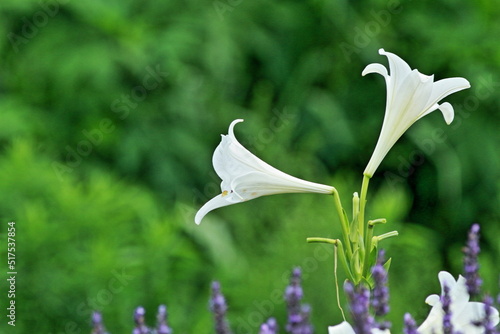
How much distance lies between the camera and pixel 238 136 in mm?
3574

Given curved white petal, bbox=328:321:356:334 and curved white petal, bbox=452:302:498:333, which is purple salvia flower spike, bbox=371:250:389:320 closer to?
curved white petal, bbox=328:321:356:334

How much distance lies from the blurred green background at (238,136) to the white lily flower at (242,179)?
136 centimetres

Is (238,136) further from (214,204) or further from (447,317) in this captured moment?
(447,317)

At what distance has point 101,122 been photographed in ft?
11.0

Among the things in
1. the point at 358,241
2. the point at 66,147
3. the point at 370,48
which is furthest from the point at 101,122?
the point at 358,241

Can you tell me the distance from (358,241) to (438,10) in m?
2.63

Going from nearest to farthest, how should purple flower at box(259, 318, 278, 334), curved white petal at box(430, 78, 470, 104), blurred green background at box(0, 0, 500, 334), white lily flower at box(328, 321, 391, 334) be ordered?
1. purple flower at box(259, 318, 278, 334)
2. white lily flower at box(328, 321, 391, 334)
3. curved white petal at box(430, 78, 470, 104)
4. blurred green background at box(0, 0, 500, 334)

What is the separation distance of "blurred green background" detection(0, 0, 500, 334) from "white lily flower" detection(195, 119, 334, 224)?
1356 millimetres

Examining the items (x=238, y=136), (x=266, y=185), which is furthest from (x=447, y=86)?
(x=238, y=136)

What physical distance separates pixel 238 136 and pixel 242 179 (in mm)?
2257

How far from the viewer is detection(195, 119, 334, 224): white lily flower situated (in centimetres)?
132

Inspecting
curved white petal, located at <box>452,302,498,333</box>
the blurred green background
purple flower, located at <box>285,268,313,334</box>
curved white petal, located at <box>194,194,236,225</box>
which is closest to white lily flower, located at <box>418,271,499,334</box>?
curved white petal, located at <box>452,302,498,333</box>

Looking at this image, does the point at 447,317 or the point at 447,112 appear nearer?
the point at 447,317

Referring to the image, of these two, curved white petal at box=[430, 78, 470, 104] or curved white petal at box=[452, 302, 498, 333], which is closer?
curved white petal at box=[452, 302, 498, 333]
